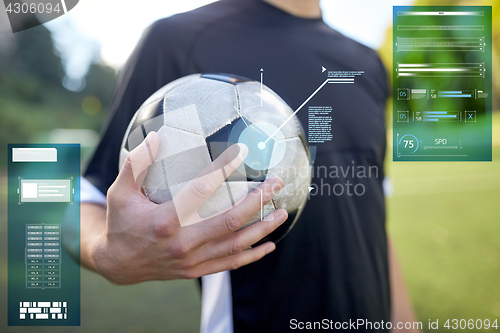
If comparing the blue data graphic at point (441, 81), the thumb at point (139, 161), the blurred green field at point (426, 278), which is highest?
the blue data graphic at point (441, 81)

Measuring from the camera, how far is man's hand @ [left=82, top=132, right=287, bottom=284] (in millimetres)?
603

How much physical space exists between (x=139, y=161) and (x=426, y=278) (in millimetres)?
2750

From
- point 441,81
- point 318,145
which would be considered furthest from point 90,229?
point 441,81

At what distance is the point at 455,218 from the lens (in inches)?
165

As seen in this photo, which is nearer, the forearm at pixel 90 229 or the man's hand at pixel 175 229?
the man's hand at pixel 175 229

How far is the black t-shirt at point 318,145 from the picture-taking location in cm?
85

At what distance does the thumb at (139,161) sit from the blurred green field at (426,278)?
56cm

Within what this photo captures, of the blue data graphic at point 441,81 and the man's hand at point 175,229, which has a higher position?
the blue data graphic at point 441,81

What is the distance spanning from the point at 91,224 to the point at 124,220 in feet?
0.68

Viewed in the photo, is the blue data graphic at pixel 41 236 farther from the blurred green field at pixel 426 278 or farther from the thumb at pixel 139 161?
the thumb at pixel 139 161

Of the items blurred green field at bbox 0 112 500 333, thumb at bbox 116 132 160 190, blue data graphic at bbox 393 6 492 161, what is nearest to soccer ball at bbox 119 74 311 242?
thumb at bbox 116 132 160 190

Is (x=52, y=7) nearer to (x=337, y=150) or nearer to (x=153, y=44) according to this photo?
(x=153, y=44)

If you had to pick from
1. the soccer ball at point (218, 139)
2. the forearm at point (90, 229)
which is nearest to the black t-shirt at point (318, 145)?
the forearm at point (90, 229)

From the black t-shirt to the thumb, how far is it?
0.75ft
